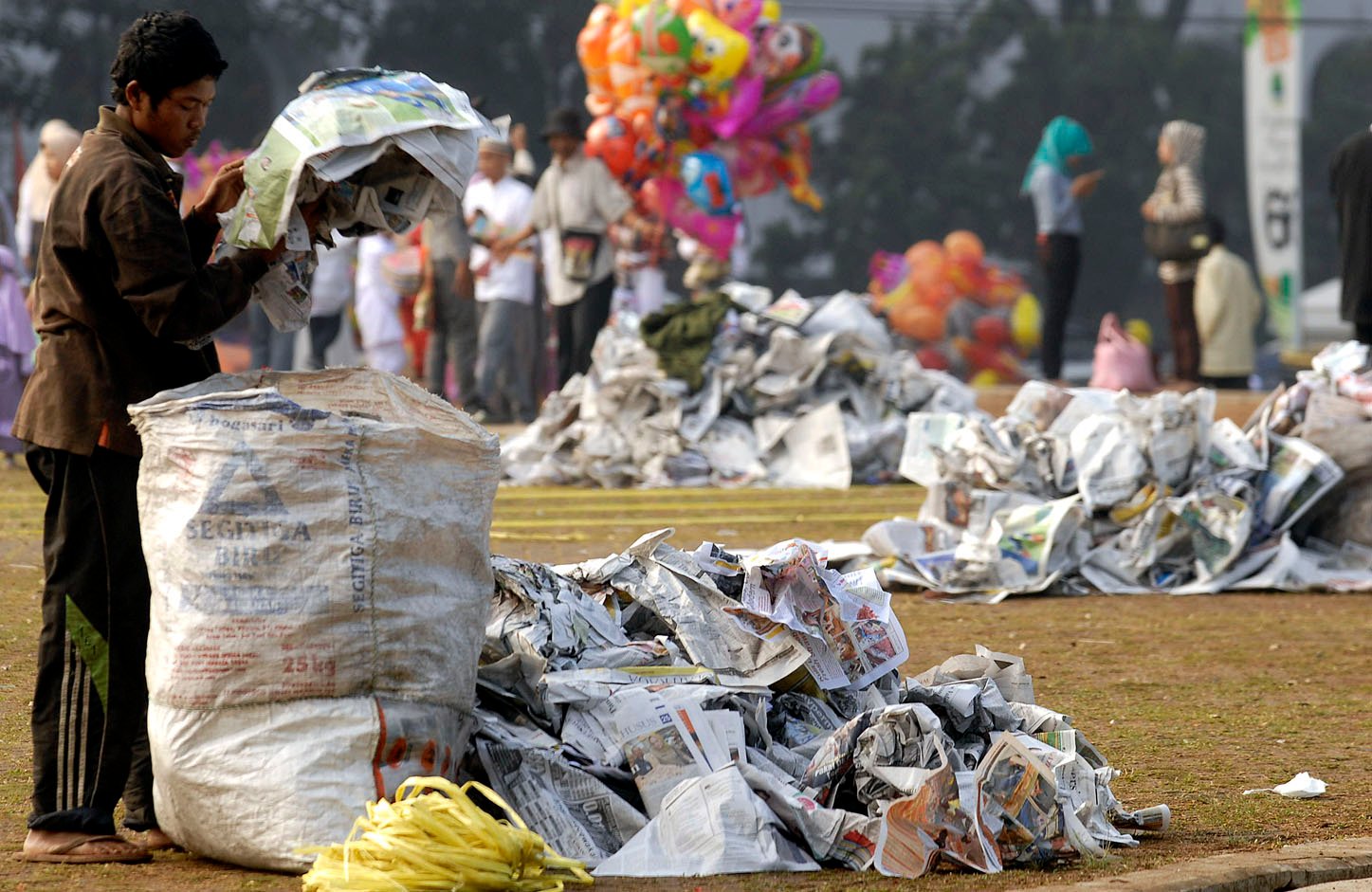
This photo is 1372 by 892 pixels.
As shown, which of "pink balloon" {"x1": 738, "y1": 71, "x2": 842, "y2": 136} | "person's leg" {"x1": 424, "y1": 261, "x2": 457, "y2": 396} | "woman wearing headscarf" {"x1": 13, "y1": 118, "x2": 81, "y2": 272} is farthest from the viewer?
"pink balloon" {"x1": 738, "y1": 71, "x2": 842, "y2": 136}

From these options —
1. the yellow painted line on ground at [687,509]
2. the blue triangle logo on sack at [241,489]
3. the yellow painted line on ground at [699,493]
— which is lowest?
the yellow painted line on ground at [699,493]

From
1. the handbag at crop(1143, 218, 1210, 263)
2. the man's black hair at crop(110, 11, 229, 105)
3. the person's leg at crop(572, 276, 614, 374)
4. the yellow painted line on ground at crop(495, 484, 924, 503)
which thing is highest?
the man's black hair at crop(110, 11, 229, 105)

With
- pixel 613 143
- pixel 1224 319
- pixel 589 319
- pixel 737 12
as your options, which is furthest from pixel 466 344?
pixel 1224 319

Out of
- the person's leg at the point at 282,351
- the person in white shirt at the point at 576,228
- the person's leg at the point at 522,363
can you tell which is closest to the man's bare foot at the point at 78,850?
the person in white shirt at the point at 576,228

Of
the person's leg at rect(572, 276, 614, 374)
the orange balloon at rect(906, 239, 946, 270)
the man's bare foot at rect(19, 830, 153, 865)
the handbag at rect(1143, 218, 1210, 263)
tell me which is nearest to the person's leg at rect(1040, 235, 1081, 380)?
the handbag at rect(1143, 218, 1210, 263)

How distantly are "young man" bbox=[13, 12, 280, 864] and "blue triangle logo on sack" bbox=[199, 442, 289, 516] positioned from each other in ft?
0.94

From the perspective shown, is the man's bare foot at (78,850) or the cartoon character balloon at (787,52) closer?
the man's bare foot at (78,850)

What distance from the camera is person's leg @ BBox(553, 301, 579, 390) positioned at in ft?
51.5

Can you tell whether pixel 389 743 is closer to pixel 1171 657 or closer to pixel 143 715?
pixel 143 715

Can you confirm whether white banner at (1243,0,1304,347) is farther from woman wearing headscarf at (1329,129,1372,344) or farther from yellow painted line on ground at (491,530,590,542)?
yellow painted line on ground at (491,530,590,542)

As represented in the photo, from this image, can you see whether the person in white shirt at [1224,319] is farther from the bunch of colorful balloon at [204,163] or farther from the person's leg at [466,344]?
the bunch of colorful balloon at [204,163]

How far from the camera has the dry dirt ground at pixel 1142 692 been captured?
12.5 feet

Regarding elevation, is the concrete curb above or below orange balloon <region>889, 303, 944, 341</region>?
above

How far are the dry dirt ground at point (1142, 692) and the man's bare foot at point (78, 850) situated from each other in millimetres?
32
